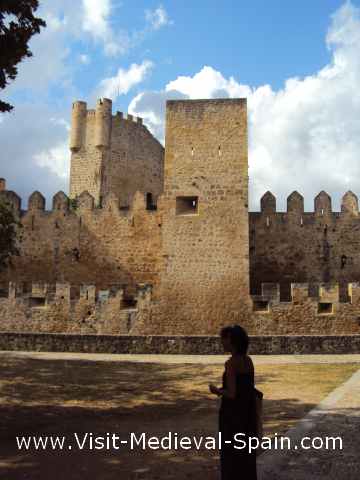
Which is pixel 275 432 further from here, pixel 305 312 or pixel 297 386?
→ pixel 305 312

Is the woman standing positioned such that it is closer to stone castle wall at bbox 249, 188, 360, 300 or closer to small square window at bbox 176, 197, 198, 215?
small square window at bbox 176, 197, 198, 215

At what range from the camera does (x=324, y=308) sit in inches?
634

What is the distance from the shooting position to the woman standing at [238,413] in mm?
3600

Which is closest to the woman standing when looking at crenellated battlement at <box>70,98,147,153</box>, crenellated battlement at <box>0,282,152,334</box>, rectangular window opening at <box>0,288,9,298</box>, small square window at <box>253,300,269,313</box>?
crenellated battlement at <box>0,282,152,334</box>

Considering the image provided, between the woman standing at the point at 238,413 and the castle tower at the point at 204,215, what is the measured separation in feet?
40.7

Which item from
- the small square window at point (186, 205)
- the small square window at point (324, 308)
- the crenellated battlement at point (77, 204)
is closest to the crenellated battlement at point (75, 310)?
the small square window at point (186, 205)

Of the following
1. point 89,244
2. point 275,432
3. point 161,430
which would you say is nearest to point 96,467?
point 161,430

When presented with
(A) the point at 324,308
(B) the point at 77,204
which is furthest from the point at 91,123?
(A) the point at 324,308

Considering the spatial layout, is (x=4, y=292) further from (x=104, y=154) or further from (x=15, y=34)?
(x=15, y=34)

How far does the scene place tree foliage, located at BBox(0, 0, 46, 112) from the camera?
6.25 metres

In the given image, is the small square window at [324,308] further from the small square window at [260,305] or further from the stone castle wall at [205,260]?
the small square window at [260,305]

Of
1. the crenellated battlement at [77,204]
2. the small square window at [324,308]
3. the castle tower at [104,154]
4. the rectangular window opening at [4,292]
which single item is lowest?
the small square window at [324,308]

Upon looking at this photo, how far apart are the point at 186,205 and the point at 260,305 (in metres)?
4.54

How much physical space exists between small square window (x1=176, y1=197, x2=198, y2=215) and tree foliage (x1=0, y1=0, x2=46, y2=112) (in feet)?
35.3
